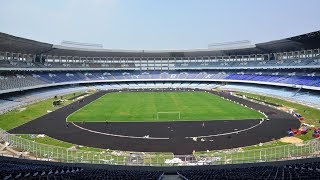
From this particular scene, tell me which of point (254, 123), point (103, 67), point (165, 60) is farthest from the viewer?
point (165, 60)

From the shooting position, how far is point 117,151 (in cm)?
3039

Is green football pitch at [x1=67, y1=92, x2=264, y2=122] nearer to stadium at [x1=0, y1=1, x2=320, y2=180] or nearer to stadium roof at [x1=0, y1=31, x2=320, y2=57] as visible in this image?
stadium at [x1=0, y1=1, x2=320, y2=180]

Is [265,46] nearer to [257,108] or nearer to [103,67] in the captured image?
[257,108]

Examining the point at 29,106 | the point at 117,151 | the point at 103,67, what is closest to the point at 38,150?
the point at 117,151

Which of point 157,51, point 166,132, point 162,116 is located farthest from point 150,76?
point 166,132

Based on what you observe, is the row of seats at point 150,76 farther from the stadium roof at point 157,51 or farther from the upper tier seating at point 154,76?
the stadium roof at point 157,51

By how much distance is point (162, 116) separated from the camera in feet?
165

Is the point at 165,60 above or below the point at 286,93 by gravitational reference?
above

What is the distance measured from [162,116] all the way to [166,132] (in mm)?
11642

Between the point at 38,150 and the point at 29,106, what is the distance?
113 feet

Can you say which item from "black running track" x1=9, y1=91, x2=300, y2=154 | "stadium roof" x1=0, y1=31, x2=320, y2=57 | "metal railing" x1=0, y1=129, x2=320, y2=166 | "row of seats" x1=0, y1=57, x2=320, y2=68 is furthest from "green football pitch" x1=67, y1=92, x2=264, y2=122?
"row of seats" x1=0, y1=57, x2=320, y2=68

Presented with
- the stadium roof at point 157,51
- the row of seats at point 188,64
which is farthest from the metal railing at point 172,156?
the row of seats at point 188,64

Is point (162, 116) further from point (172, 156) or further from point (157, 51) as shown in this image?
point (157, 51)

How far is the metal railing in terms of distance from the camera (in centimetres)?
2634
